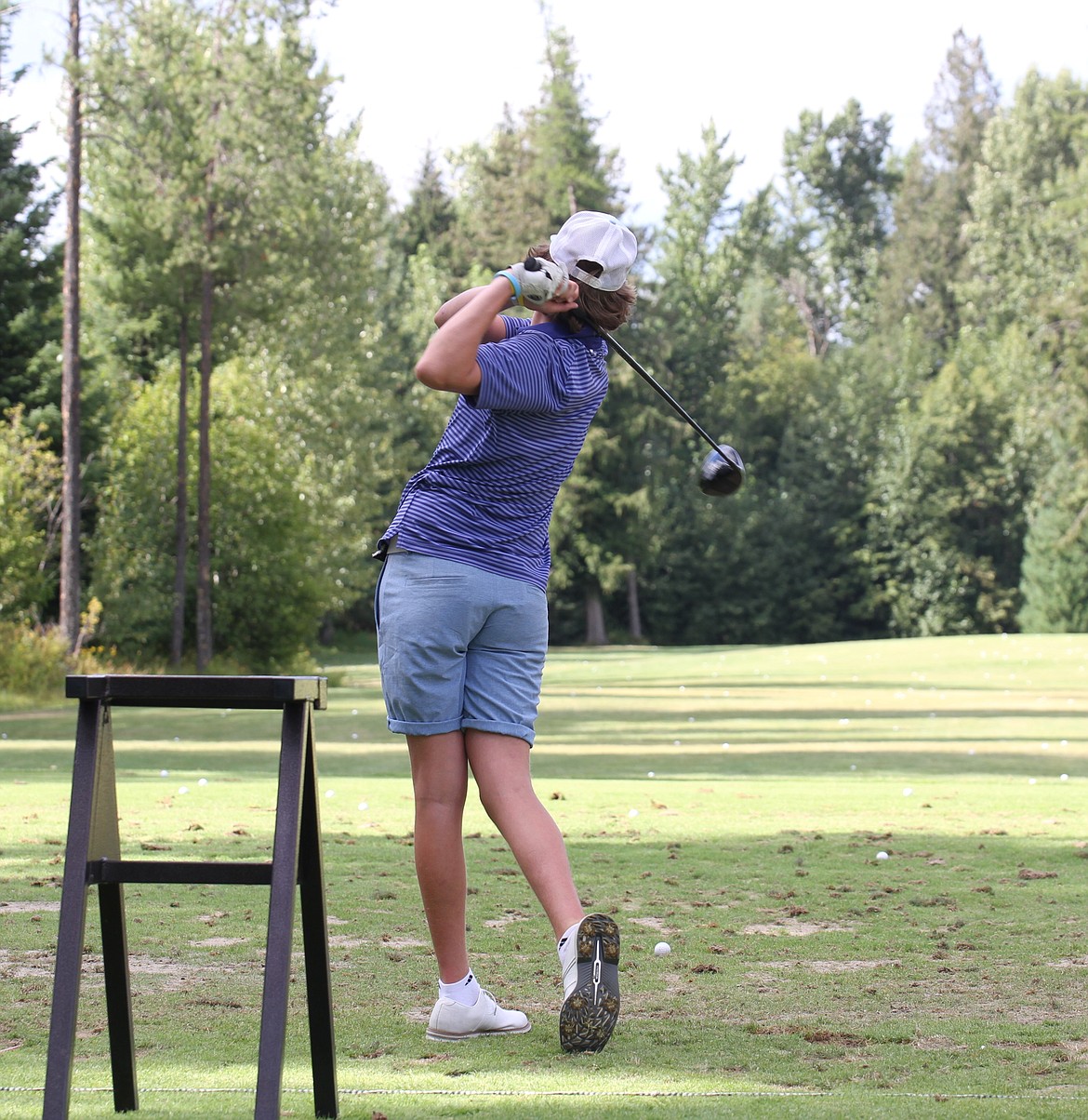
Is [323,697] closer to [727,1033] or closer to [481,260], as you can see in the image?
[727,1033]

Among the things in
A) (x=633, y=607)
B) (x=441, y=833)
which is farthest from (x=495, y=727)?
(x=633, y=607)

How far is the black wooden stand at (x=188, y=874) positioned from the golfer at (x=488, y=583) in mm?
738

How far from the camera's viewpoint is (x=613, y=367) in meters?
49.9

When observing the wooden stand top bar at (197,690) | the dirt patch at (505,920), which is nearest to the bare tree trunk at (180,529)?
the dirt patch at (505,920)

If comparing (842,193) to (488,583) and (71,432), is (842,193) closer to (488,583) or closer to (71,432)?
(71,432)

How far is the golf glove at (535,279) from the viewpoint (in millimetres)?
3734

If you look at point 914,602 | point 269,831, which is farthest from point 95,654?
point 914,602

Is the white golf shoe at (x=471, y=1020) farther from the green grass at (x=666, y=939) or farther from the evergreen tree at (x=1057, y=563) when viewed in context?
the evergreen tree at (x=1057, y=563)

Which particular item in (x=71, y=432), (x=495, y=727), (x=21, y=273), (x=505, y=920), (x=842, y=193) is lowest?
(x=505, y=920)

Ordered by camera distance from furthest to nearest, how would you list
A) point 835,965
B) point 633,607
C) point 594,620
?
point 633,607 → point 594,620 → point 835,965

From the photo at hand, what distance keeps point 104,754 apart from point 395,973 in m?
1.74

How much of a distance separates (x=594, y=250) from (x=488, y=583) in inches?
35.0

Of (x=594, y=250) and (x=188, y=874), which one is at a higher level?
(x=594, y=250)

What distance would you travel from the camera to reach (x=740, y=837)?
7441 millimetres
